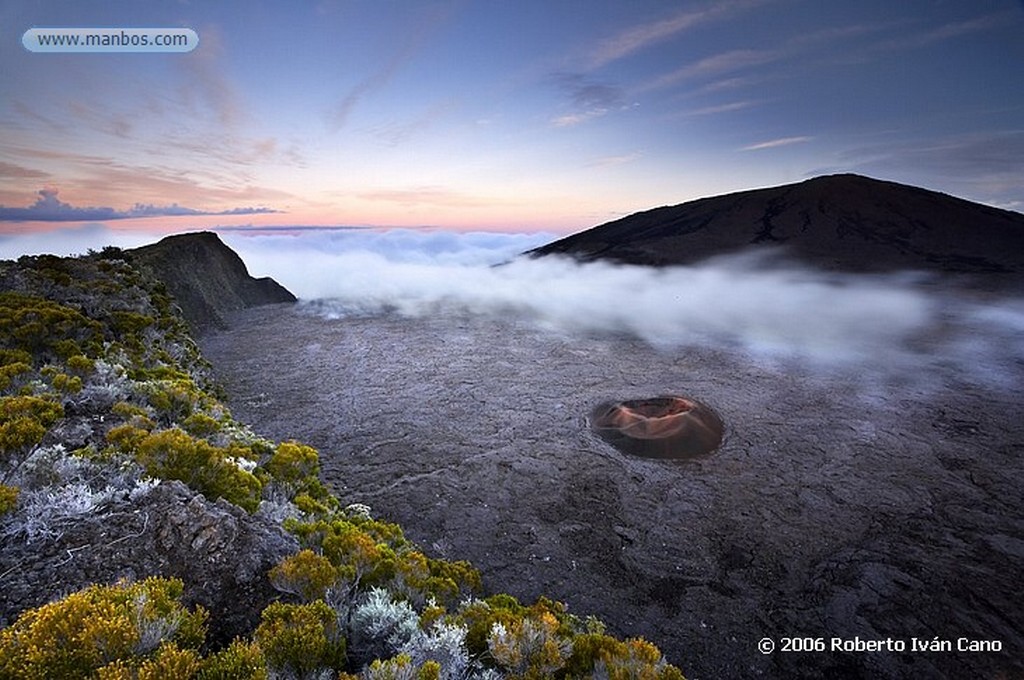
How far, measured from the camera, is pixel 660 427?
16.7 m

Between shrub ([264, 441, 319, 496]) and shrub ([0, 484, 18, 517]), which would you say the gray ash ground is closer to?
shrub ([264, 441, 319, 496])

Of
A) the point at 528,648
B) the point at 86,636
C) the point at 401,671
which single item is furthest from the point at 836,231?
the point at 86,636

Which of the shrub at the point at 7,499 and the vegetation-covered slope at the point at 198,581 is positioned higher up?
the shrub at the point at 7,499

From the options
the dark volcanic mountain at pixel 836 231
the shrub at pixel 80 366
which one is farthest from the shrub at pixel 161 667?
the dark volcanic mountain at pixel 836 231

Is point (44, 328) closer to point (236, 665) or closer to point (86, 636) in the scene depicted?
point (86, 636)

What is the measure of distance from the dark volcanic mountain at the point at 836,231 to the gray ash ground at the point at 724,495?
59.3 metres

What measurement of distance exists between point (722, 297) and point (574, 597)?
55.7 m

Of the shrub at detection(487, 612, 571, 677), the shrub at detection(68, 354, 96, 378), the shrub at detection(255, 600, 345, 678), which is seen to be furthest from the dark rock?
the shrub at detection(68, 354, 96, 378)

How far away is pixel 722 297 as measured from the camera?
190 ft

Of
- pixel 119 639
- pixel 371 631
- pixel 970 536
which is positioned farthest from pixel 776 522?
pixel 119 639

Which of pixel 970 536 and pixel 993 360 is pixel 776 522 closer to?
pixel 970 536

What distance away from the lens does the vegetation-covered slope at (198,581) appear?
3355 millimetres

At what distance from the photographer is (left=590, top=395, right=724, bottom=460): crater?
15.6 m

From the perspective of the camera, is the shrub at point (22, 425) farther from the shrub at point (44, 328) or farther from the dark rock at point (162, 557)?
the shrub at point (44, 328)
